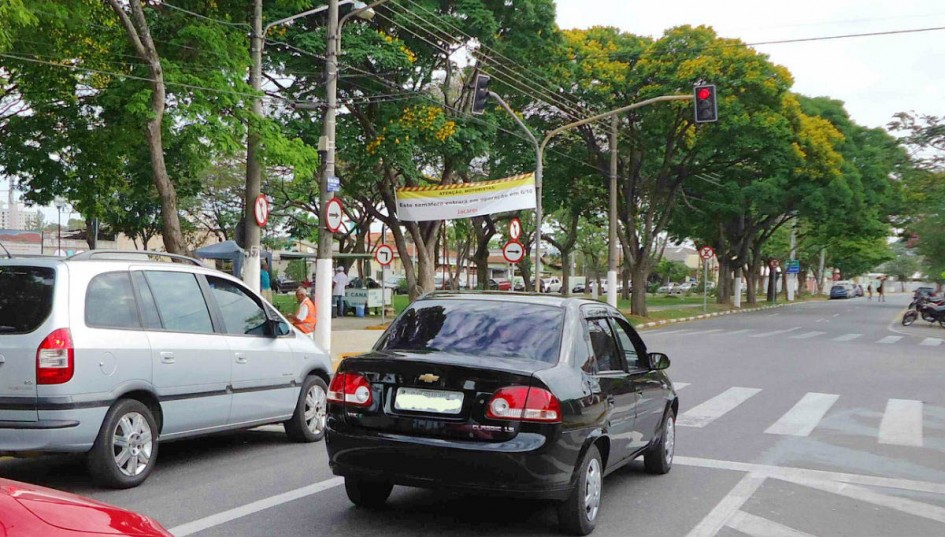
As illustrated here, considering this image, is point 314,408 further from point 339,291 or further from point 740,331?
point 339,291

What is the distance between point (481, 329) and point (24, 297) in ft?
10.7

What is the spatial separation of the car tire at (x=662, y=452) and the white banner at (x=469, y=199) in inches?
664

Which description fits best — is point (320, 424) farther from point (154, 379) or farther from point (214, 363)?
point (154, 379)

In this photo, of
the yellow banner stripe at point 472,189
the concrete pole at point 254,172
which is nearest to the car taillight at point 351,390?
the concrete pole at point 254,172

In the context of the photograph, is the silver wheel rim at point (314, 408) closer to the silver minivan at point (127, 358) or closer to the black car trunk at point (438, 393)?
the silver minivan at point (127, 358)

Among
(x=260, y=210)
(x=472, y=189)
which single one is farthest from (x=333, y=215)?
(x=472, y=189)

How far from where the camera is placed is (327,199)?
50.6 feet

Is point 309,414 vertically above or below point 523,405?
below

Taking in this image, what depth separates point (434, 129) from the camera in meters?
24.5

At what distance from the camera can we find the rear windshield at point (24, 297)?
241 inches

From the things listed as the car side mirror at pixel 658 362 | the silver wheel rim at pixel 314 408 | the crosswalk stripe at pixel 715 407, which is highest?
the car side mirror at pixel 658 362

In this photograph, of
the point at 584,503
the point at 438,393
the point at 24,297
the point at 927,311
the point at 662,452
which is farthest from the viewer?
the point at 927,311

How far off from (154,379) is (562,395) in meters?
3.30

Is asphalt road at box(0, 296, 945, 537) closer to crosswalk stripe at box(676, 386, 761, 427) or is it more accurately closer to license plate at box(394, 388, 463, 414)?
crosswalk stripe at box(676, 386, 761, 427)
